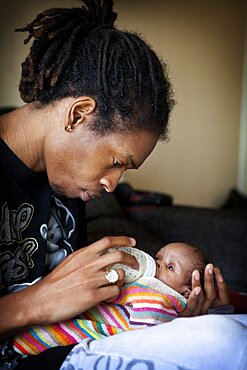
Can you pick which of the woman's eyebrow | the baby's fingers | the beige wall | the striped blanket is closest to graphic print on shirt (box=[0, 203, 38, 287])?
the striped blanket

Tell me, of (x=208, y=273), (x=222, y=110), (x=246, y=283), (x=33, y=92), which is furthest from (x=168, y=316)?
(x=222, y=110)

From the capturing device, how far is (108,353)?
1050 millimetres

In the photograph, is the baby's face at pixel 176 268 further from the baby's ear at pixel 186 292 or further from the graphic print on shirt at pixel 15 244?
the graphic print on shirt at pixel 15 244

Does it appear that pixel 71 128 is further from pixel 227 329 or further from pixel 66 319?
pixel 227 329

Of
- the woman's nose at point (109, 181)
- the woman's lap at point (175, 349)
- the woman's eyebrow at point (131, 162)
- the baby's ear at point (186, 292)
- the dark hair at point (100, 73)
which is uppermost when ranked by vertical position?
the dark hair at point (100, 73)

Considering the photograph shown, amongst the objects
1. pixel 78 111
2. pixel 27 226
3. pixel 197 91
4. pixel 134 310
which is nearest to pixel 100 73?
pixel 78 111

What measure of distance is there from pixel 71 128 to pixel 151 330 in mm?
416

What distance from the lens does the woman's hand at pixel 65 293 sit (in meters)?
1.16

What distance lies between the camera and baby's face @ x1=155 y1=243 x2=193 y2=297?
144 cm

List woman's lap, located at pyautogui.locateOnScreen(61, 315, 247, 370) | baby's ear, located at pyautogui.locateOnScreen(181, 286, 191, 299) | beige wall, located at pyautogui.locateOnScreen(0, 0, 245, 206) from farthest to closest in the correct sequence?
beige wall, located at pyautogui.locateOnScreen(0, 0, 245, 206) → baby's ear, located at pyautogui.locateOnScreen(181, 286, 191, 299) → woman's lap, located at pyautogui.locateOnScreen(61, 315, 247, 370)

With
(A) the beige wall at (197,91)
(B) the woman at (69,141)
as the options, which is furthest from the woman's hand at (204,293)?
(A) the beige wall at (197,91)

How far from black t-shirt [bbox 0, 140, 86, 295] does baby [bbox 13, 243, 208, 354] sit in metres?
0.12

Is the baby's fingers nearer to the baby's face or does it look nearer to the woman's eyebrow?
the baby's face

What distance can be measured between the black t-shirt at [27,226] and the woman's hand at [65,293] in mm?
102
